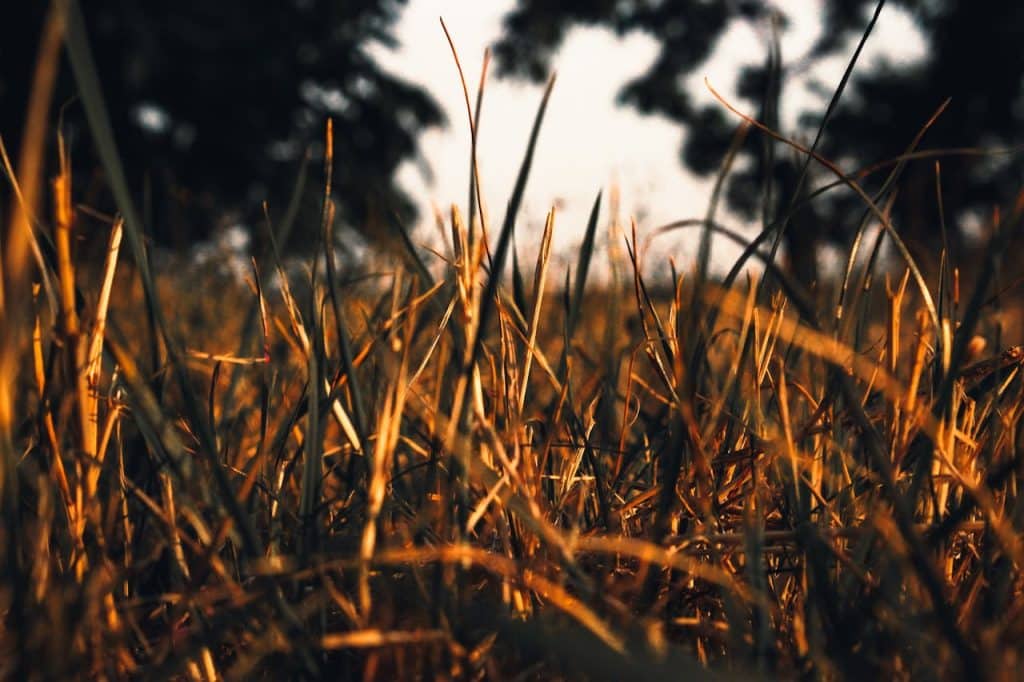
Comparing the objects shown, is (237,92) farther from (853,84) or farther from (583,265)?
(853,84)

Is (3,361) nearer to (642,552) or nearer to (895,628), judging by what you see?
(642,552)

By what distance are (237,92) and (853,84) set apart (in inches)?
315

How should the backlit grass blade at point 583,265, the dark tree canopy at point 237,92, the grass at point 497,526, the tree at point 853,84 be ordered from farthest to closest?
the tree at point 853,84 → the dark tree canopy at point 237,92 → the backlit grass blade at point 583,265 → the grass at point 497,526

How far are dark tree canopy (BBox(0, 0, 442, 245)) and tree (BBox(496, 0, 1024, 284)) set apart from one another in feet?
5.28

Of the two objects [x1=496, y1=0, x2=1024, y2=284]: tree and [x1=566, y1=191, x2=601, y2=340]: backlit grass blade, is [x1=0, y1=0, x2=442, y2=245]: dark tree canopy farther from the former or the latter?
[x1=566, y1=191, x2=601, y2=340]: backlit grass blade

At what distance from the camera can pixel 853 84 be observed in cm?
1132

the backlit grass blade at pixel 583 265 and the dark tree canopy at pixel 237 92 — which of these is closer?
the backlit grass blade at pixel 583 265

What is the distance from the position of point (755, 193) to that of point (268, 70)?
19.2 ft

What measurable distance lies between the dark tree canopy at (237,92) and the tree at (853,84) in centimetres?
161

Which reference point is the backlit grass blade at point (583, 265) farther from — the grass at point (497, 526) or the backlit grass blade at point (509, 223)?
the backlit grass blade at point (509, 223)

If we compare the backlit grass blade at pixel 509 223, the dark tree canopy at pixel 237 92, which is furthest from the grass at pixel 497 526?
the dark tree canopy at pixel 237 92

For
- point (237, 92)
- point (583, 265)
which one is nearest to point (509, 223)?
point (583, 265)

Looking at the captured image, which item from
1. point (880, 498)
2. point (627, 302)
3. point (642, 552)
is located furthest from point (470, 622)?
point (627, 302)

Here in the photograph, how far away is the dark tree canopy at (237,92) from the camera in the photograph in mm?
5991
